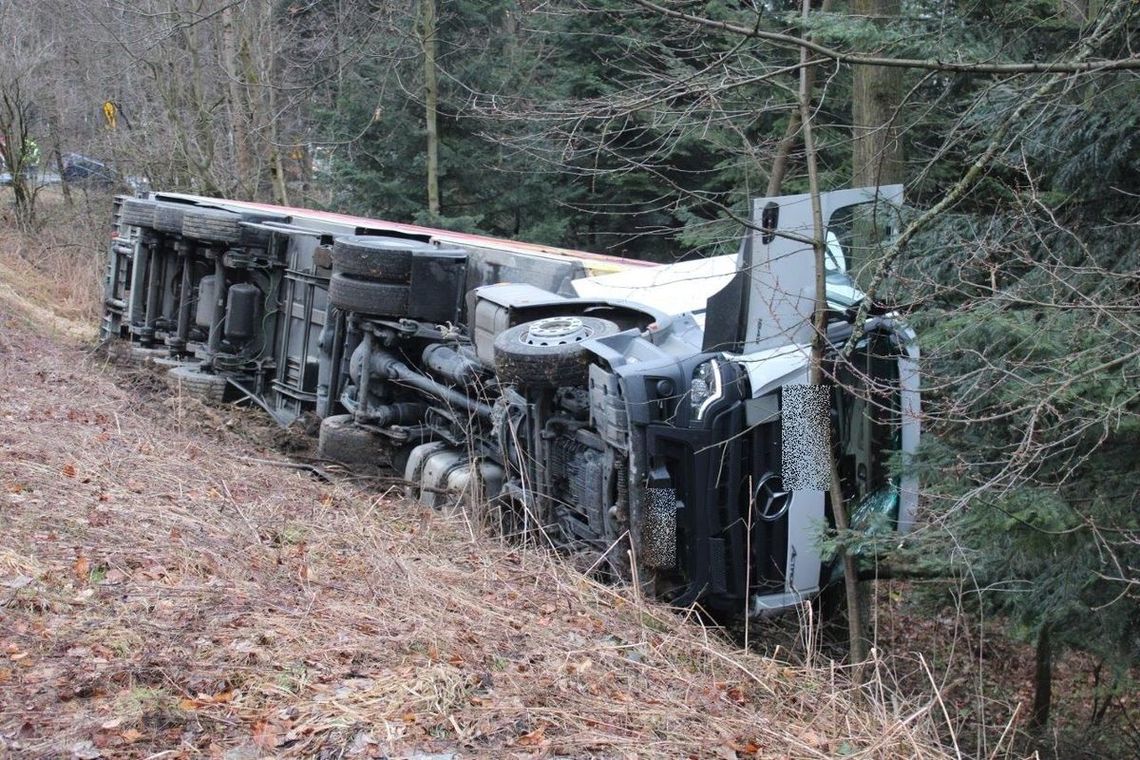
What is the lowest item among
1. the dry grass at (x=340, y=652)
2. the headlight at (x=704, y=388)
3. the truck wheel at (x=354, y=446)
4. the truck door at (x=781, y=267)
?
the dry grass at (x=340, y=652)

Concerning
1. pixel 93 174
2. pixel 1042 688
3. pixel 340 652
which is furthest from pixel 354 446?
pixel 93 174

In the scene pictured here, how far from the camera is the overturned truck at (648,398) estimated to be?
5.68 meters

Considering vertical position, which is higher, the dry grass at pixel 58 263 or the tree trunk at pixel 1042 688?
the dry grass at pixel 58 263

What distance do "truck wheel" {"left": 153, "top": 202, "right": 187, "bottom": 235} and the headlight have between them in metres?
7.23

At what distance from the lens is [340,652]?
427cm

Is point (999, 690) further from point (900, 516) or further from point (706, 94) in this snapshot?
point (706, 94)

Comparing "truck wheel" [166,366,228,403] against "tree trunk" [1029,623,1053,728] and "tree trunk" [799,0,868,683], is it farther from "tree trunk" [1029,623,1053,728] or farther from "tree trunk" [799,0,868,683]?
"tree trunk" [1029,623,1053,728]

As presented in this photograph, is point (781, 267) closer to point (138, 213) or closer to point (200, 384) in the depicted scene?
point (200, 384)

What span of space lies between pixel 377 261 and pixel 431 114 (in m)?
10.4

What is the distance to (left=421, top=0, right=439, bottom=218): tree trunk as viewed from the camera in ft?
59.3

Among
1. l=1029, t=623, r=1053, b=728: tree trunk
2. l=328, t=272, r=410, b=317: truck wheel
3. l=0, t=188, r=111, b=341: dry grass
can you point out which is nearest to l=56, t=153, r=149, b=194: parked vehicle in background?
l=0, t=188, r=111, b=341: dry grass

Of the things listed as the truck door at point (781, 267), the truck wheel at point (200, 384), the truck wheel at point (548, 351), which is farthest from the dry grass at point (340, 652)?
the truck wheel at point (200, 384)

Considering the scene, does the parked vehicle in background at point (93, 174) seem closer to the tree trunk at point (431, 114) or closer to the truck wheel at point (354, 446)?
the tree trunk at point (431, 114)

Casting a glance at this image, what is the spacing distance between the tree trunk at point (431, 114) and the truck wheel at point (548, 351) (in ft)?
38.9
